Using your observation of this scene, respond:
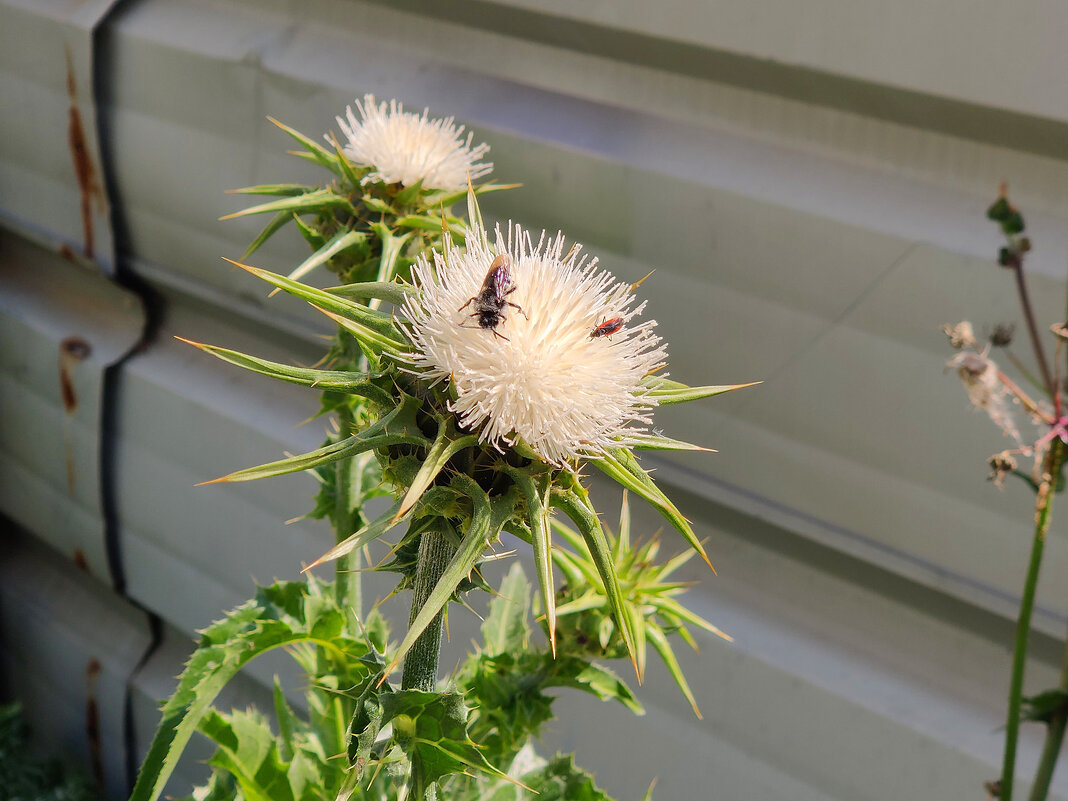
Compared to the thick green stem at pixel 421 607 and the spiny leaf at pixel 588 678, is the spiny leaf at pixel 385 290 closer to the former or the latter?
the thick green stem at pixel 421 607

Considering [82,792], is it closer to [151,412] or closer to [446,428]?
[151,412]

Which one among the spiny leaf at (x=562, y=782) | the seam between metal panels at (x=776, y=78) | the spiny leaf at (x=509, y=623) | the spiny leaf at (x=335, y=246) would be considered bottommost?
the spiny leaf at (x=562, y=782)

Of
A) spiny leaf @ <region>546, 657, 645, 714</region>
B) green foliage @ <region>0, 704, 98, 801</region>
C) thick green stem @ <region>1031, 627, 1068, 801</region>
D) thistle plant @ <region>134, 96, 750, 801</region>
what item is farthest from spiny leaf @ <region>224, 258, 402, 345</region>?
green foliage @ <region>0, 704, 98, 801</region>

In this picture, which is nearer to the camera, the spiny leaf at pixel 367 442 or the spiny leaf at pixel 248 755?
the spiny leaf at pixel 367 442

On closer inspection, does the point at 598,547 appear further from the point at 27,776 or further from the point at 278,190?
the point at 27,776

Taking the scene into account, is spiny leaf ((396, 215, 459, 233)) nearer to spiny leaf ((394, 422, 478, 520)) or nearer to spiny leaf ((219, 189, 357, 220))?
spiny leaf ((219, 189, 357, 220))

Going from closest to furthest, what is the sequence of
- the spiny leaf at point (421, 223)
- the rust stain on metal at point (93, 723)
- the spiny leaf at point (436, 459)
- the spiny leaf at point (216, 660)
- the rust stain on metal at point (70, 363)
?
the spiny leaf at point (436, 459), the spiny leaf at point (216, 660), the spiny leaf at point (421, 223), the rust stain on metal at point (70, 363), the rust stain on metal at point (93, 723)

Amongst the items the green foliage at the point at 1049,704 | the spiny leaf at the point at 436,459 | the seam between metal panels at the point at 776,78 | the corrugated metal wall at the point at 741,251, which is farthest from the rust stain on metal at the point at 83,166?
the green foliage at the point at 1049,704

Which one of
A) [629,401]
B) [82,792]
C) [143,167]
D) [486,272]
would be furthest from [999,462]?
[82,792]
